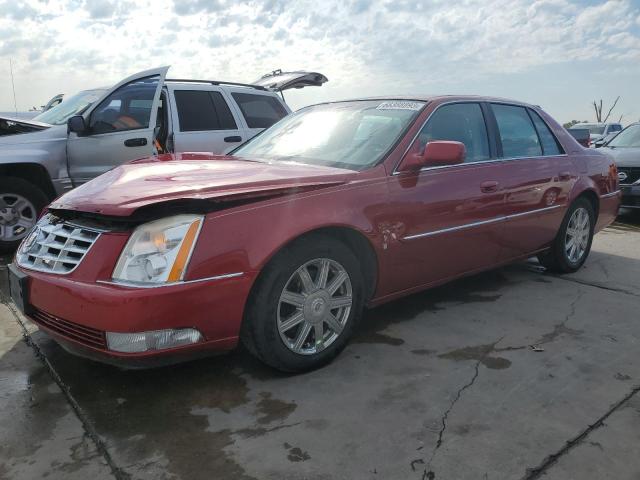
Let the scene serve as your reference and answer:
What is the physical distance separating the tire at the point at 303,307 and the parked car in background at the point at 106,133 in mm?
3680

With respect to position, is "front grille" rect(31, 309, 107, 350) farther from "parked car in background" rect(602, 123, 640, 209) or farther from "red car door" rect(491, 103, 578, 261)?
"parked car in background" rect(602, 123, 640, 209)

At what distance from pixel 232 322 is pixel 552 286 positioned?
3.04m

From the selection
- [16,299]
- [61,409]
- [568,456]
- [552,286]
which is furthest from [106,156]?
[568,456]

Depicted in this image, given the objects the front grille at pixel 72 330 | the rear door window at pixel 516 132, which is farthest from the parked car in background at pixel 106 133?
the rear door window at pixel 516 132

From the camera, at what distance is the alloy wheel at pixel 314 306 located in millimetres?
2846

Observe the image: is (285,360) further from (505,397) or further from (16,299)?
(16,299)

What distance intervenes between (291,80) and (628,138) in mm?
5648

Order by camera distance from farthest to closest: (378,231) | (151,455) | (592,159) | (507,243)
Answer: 1. (592,159)
2. (507,243)
3. (378,231)
4. (151,455)

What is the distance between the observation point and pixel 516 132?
14.3 feet

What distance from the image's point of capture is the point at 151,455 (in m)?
2.21

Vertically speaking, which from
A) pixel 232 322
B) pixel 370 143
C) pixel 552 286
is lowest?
pixel 552 286

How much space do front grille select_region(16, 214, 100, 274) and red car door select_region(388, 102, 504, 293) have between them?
164 centimetres

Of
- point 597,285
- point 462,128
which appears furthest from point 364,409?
point 597,285

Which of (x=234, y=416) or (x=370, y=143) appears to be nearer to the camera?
(x=234, y=416)
